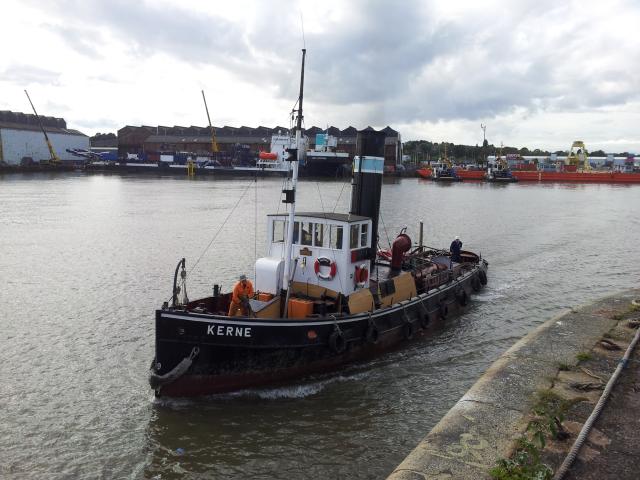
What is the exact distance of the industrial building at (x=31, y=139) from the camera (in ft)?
368

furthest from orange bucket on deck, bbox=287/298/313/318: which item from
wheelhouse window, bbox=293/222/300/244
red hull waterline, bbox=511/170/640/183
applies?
red hull waterline, bbox=511/170/640/183

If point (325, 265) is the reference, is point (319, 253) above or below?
above

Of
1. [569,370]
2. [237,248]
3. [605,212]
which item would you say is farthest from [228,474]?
[605,212]

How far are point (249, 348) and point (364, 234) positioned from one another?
4.81 metres

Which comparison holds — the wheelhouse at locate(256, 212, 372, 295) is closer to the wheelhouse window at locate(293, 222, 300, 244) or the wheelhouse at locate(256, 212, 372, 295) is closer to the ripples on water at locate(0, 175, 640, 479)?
the wheelhouse window at locate(293, 222, 300, 244)

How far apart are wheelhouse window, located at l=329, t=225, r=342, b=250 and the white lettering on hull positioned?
3.54 meters

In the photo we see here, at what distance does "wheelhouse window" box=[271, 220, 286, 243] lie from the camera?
14.2 meters

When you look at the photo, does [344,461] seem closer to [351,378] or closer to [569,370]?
[351,378]

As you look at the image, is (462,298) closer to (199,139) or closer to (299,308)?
(299,308)

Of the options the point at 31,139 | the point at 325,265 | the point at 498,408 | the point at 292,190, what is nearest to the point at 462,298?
the point at 325,265

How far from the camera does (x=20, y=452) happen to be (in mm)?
9891

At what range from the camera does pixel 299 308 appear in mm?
12953

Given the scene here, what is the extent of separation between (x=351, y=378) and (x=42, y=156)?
12730cm

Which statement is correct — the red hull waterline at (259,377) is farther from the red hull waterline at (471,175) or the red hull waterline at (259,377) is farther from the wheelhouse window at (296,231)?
A: the red hull waterline at (471,175)
